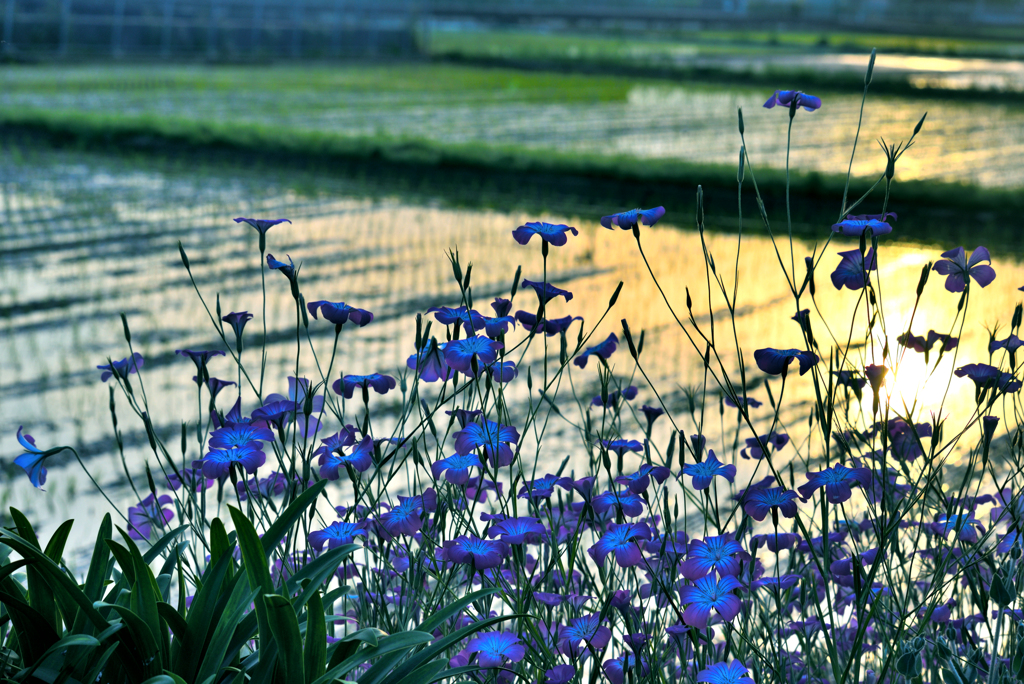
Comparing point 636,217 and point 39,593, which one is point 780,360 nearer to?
point 636,217

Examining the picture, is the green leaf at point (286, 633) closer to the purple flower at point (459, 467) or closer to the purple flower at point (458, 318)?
the purple flower at point (459, 467)

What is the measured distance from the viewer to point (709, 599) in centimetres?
112

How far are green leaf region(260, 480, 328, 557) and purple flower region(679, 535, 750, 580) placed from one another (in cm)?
45

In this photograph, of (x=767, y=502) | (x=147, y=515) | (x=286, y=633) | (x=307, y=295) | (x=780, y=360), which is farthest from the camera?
(x=307, y=295)

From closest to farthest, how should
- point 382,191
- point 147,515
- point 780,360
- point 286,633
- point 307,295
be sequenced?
point 286,633 < point 780,360 < point 147,515 < point 307,295 < point 382,191

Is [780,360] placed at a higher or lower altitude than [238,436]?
higher

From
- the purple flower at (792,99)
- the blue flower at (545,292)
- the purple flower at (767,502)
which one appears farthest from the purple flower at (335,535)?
the purple flower at (792,99)

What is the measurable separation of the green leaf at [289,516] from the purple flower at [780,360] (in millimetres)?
543

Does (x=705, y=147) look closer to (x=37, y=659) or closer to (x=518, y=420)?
(x=518, y=420)

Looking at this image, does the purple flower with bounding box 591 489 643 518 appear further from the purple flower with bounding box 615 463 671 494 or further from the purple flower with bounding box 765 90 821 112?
the purple flower with bounding box 765 90 821 112

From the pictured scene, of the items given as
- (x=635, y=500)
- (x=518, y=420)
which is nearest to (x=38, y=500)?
(x=518, y=420)

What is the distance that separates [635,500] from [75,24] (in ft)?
69.2

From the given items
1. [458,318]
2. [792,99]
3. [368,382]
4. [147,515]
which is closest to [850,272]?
[792,99]

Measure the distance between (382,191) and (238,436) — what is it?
669 centimetres
